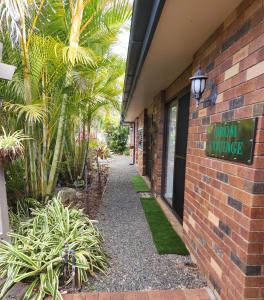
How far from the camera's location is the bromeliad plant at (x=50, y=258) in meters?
2.03

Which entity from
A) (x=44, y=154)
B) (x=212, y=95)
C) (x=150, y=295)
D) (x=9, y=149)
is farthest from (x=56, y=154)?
(x=212, y=95)

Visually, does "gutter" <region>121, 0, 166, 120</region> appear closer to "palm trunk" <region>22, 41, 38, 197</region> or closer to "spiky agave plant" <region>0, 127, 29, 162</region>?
"palm trunk" <region>22, 41, 38, 197</region>

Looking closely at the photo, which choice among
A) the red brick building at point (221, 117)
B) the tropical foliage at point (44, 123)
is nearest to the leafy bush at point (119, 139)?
the tropical foliage at point (44, 123)

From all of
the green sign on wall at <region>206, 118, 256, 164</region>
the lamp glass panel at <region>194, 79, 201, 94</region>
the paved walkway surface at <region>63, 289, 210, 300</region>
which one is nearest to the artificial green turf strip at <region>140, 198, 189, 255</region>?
the paved walkway surface at <region>63, 289, 210, 300</region>

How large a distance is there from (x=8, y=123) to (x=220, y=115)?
119 inches

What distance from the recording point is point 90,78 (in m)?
4.91

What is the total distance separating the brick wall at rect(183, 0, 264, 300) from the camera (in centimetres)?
152

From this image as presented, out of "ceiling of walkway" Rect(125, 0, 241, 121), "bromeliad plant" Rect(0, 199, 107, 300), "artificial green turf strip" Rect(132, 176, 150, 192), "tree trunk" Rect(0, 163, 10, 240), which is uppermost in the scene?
"ceiling of walkway" Rect(125, 0, 241, 121)

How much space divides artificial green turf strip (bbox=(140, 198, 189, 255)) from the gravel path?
0.29 ft

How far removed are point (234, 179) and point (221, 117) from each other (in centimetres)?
60

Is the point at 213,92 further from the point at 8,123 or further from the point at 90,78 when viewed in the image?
the point at 90,78

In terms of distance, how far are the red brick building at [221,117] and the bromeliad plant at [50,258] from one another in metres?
1.25

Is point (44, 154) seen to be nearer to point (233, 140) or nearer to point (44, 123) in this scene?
point (44, 123)

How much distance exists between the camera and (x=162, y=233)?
338 centimetres
